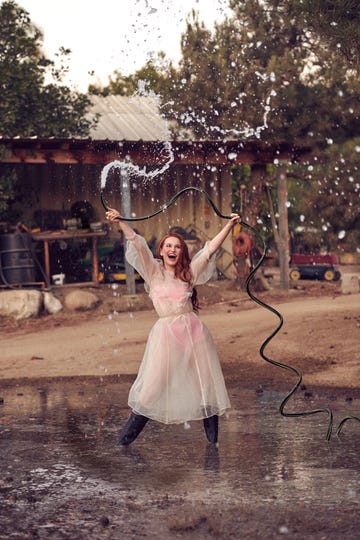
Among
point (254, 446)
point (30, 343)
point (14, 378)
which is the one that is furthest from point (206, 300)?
point (254, 446)

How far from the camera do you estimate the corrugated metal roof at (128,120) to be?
23812mm

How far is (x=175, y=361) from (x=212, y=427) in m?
0.61

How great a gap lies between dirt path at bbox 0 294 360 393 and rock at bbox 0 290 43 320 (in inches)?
39.7

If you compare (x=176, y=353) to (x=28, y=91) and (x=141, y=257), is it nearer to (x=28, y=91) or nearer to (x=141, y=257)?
(x=141, y=257)

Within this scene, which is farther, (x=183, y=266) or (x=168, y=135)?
(x=168, y=135)

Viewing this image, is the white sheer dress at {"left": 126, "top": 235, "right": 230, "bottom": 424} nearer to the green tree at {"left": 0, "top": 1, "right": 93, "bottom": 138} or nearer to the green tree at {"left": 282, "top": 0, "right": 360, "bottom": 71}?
the green tree at {"left": 282, "top": 0, "right": 360, "bottom": 71}

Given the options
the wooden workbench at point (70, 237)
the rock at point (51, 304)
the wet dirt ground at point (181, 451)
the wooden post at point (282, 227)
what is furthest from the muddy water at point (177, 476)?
the wooden post at point (282, 227)

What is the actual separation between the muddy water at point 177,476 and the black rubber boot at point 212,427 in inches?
3.9

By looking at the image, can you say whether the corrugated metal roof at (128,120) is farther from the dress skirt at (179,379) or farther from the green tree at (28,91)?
the dress skirt at (179,379)

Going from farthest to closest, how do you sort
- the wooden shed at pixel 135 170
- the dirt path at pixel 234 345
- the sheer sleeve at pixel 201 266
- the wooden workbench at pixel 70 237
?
the wooden workbench at pixel 70 237 < the wooden shed at pixel 135 170 < the dirt path at pixel 234 345 < the sheer sleeve at pixel 201 266

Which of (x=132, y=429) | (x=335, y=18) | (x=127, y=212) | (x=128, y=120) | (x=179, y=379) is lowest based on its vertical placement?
(x=132, y=429)

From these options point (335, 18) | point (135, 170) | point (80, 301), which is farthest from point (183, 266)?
point (135, 170)

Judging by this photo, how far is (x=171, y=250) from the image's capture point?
7871 millimetres

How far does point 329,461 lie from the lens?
7.35m
